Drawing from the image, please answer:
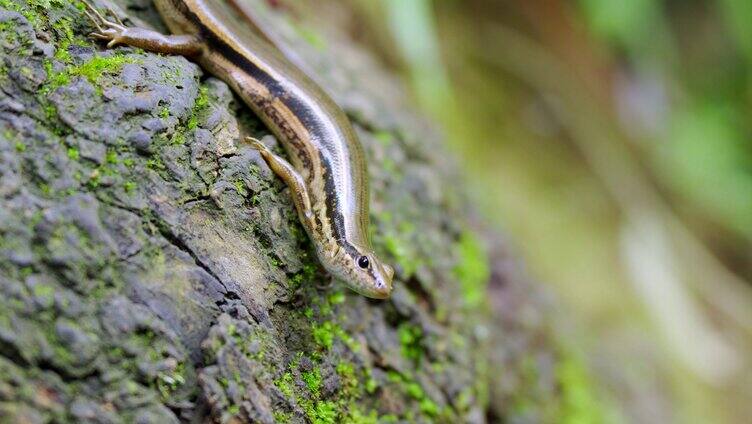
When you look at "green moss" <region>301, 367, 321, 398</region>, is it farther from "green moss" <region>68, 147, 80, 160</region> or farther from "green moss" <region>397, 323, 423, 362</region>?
"green moss" <region>68, 147, 80, 160</region>

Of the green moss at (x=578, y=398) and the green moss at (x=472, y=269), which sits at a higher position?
the green moss at (x=472, y=269)

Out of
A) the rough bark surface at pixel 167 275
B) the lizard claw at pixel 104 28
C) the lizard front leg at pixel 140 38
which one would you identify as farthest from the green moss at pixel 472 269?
the lizard claw at pixel 104 28

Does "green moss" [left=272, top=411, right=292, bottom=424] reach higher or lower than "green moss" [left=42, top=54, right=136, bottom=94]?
lower

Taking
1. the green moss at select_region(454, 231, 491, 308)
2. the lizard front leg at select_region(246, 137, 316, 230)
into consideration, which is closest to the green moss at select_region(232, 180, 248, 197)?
the lizard front leg at select_region(246, 137, 316, 230)

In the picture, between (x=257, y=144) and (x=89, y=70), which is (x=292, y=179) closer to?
(x=257, y=144)

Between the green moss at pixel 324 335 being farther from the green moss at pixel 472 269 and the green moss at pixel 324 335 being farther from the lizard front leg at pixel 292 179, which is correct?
the green moss at pixel 472 269

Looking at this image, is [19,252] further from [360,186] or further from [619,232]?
[619,232]
